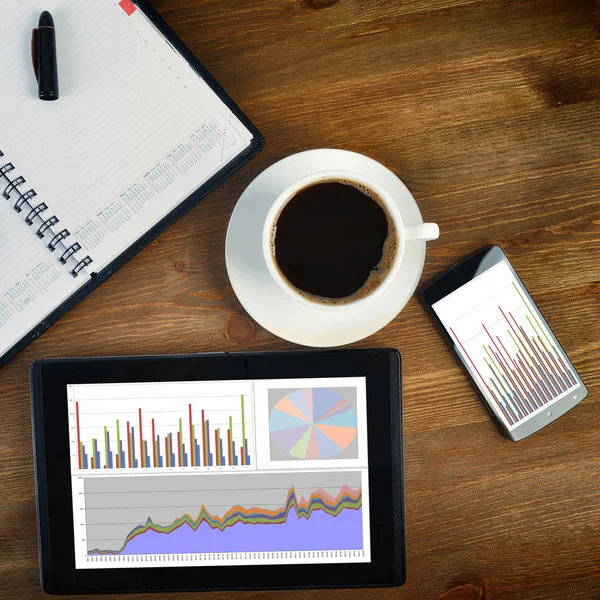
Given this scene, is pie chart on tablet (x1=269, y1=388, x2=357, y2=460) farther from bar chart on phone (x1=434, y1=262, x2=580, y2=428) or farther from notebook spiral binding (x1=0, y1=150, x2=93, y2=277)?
notebook spiral binding (x1=0, y1=150, x2=93, y2=277)

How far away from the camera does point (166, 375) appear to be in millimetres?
720

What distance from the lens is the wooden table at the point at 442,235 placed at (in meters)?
0.71

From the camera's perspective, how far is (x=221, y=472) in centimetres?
73

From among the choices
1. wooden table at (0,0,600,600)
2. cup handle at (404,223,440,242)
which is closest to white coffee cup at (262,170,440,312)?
cup handle at (404,223,440,242)

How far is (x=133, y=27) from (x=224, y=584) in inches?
26.3

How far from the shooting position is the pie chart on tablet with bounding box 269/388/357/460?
72 cm

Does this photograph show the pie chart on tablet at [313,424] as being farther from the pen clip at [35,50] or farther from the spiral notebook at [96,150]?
the pen clip at [35,50]

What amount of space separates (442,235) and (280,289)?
21cm

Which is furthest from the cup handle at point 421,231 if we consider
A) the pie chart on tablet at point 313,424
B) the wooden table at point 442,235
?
the pie chart on tablet at point 313,424

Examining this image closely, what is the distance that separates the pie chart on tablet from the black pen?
441 millimetres

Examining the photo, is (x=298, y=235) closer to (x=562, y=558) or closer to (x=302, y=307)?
(x=302, y=307)

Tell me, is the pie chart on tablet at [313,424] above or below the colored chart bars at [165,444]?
below

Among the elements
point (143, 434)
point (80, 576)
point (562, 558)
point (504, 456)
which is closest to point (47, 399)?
point (143, 434)

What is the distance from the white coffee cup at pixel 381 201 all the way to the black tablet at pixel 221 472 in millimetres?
125
